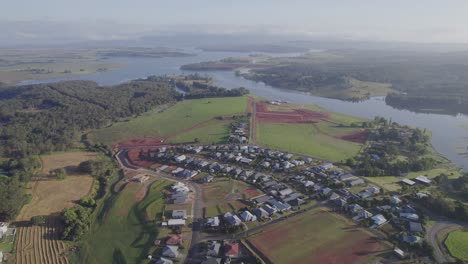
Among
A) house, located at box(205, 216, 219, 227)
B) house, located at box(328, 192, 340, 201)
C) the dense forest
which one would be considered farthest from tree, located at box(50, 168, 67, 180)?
house, located at box(328, 192, 340, 201)

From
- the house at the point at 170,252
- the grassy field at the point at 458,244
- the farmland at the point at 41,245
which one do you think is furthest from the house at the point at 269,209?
the farmland at the point at 41,245

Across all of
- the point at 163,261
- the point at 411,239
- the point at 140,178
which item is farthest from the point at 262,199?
the point at 140,178

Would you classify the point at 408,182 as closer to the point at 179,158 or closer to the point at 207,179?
the point at 207,179

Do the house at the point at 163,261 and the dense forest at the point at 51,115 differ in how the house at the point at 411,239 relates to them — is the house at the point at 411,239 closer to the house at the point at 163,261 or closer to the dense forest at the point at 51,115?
the house at the point at 163,261

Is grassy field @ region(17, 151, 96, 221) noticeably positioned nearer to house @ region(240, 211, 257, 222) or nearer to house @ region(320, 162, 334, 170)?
house @ region(240, 211, 257, 222)

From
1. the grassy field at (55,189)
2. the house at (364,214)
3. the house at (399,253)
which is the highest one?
the house at (364,214)

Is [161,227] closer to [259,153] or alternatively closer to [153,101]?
[259,153]
